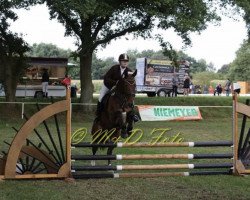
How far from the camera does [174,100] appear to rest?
3067cm

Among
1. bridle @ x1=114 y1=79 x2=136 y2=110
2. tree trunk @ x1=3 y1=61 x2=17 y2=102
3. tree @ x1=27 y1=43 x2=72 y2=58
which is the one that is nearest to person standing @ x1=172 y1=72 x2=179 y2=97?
tree trunk @ x1=3 y1=61 x2=17 y2=102

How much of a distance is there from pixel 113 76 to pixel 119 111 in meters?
0.86

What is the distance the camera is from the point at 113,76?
9.82 m

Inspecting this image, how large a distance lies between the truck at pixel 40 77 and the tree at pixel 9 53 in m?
9.03

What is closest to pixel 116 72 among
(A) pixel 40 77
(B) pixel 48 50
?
(A) pixel 40 77

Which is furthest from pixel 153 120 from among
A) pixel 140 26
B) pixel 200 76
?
pixel 200 76

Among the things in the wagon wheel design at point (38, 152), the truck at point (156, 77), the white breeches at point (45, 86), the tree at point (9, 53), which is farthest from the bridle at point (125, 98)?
the truck at point (156, 77)

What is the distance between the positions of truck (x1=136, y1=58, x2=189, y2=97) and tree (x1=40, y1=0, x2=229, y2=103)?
18546 mm

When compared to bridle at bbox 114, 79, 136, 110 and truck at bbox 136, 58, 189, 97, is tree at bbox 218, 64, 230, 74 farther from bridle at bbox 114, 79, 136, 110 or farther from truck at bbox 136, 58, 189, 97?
bridle at bbox 114, 79, 136, 110

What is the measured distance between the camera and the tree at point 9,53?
2372 centimetres

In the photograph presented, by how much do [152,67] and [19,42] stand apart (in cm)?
2366

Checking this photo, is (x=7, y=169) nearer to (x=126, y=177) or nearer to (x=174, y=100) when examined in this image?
(x=126, y=177)

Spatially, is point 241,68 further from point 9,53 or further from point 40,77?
point 9,53

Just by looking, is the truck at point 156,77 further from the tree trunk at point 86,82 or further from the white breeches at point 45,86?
the tree trunk at point 86,82
